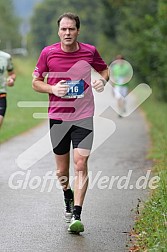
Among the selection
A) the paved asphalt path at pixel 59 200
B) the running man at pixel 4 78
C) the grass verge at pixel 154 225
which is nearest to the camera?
the grass verge at pixel 154 225

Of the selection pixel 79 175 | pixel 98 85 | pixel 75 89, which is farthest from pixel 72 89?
pixel 79 175

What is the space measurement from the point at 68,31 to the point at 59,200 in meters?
2.65

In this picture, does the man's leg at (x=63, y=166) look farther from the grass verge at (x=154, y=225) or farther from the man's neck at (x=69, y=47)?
the man's neck at (x=69, y=47)

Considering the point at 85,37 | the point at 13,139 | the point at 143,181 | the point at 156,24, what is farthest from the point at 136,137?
the point at 85,37

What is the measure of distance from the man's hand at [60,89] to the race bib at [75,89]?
66 millimetres

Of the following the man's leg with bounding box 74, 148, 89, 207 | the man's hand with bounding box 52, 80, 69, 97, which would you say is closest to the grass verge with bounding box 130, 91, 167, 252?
the man's leg with bounding box 74, 148, 89, 207

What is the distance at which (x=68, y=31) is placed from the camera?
778 cm

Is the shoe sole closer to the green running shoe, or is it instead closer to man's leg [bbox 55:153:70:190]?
the green running shoe

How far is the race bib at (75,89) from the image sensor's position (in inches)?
307

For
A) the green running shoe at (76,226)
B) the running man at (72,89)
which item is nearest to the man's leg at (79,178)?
the running man at (72,89)

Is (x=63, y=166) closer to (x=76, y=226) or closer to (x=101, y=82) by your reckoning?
(x=76, y=226)

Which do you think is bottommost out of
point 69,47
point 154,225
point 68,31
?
point 154,225

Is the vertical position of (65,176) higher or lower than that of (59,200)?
higher

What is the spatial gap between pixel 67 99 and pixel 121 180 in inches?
146
